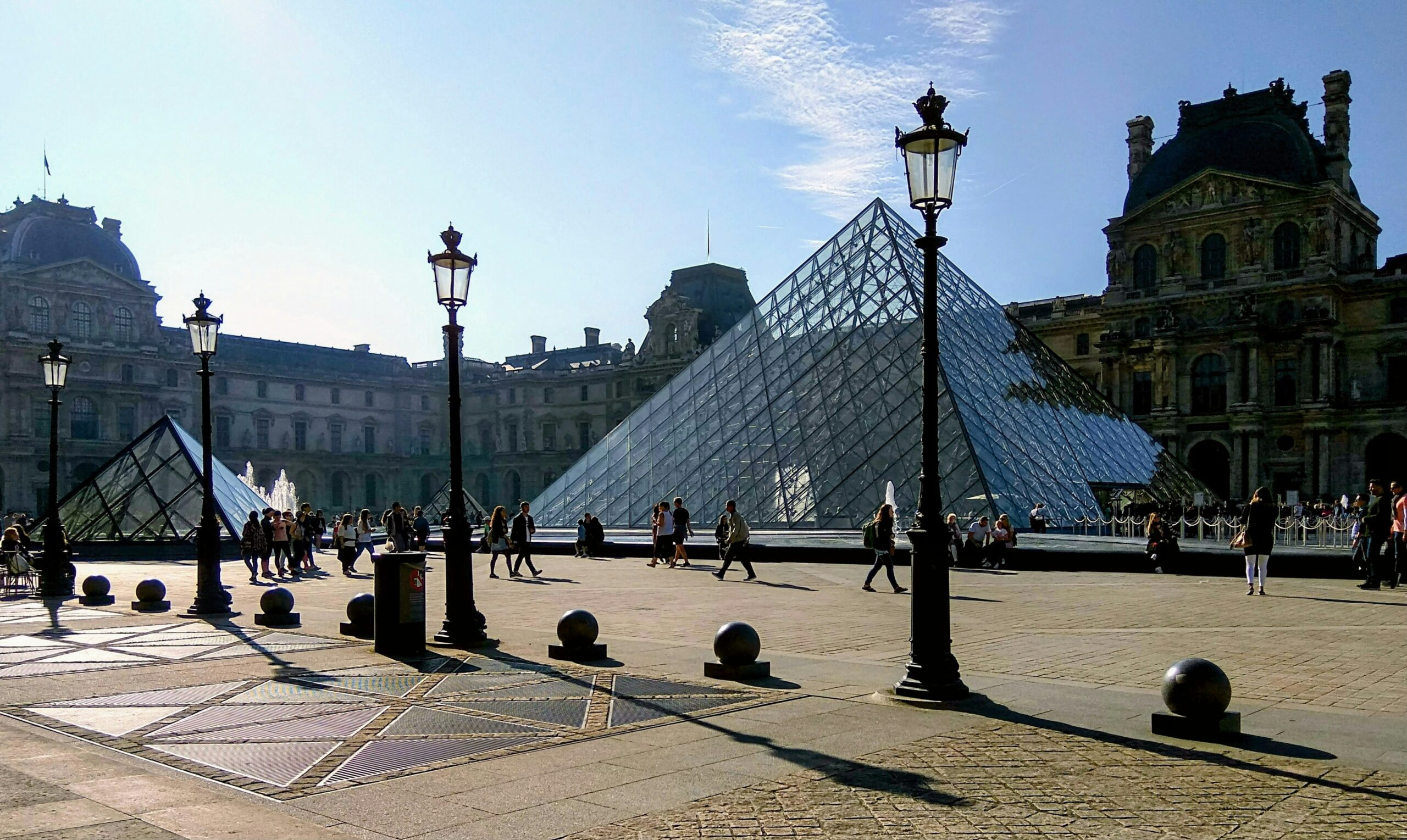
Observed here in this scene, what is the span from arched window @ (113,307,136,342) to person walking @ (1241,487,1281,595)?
6382 cm

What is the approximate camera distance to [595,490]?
30109 millimetres

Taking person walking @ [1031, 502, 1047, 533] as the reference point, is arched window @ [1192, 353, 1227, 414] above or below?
above

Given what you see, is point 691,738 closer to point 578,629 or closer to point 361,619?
point 578,629

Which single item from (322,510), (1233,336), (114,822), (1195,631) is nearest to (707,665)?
(114,822)

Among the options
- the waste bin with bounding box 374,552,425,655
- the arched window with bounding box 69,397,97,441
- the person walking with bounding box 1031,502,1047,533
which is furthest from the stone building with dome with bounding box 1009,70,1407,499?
the arched window with bounding box 69,397,97,441

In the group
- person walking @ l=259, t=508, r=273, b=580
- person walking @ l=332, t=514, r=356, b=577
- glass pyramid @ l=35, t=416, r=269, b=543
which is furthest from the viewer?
glass pyramid @ l=35, t=416, r=269, b=543

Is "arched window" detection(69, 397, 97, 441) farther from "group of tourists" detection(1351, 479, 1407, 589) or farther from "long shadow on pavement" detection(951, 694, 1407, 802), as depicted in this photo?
"long shadow on pavement" detection(951, 694, 1407, 802)

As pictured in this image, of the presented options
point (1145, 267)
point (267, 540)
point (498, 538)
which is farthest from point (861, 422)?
point (1145, 267)

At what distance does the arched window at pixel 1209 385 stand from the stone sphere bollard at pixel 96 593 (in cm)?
4998

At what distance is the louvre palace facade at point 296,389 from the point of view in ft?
200

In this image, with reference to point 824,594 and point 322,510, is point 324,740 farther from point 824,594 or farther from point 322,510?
point 322,510

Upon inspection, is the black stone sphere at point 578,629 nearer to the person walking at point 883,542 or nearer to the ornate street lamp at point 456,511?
the ornate street lamp at point 456,511

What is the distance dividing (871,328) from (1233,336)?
1206 inches

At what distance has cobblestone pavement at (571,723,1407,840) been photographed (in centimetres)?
410
